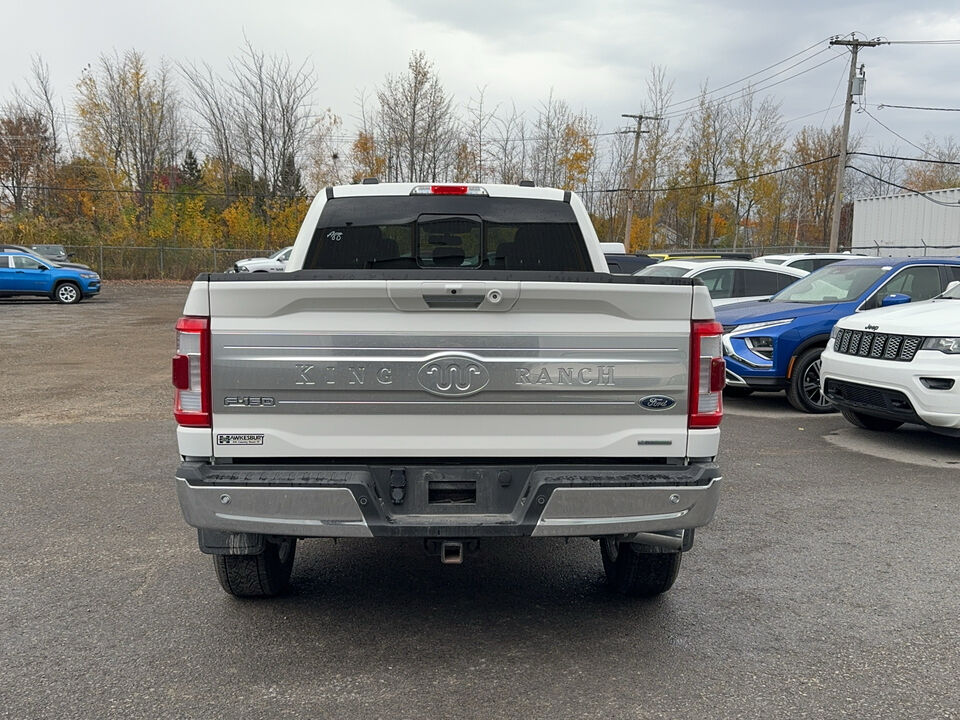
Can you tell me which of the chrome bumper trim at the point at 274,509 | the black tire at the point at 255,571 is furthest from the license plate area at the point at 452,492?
the black tire at the point at 255,571

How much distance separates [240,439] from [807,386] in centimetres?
772

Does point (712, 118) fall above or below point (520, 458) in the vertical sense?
above

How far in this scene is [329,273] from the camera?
3285 mm

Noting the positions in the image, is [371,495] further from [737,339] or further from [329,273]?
[737,339]

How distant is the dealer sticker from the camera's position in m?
3.33

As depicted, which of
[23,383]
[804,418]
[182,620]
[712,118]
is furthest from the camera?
[712,118]

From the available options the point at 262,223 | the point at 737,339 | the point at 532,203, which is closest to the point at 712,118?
the point at 262,223

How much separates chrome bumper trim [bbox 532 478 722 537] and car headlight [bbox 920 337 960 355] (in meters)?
4.77

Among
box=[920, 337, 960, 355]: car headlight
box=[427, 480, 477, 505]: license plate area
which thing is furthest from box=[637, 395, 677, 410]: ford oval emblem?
box=[920, 337, 960, 355]: car headlight

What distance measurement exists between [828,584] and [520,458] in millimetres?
2093

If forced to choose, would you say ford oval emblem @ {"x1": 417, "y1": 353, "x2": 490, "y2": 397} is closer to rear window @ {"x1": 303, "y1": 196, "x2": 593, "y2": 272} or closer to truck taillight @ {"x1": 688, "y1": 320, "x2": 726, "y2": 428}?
truck taillight @ {"x1": 688, "y1": 320, "x2": 726, "y2": 428}

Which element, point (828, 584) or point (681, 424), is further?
point (828, 584)

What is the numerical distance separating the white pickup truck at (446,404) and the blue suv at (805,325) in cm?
635

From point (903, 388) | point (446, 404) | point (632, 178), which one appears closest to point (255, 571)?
point (446, 404)
